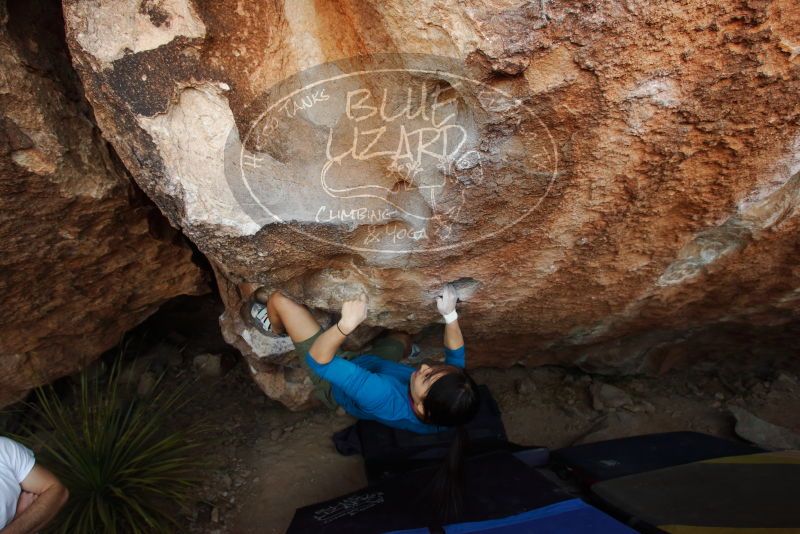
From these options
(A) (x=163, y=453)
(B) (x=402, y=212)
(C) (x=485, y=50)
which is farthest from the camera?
(A) (x=163, y=453)

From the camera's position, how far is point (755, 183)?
61.7 inches

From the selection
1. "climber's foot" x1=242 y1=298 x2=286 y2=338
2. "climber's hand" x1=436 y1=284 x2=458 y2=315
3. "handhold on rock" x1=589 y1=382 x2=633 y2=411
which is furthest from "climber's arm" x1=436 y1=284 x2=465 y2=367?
"handhold on rock" x1=589 y1=382 x2=633 y2=411

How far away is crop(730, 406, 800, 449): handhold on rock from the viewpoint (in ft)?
8.84

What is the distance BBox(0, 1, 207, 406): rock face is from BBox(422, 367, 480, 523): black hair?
123 cm

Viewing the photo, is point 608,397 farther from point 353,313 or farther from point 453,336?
point 353,313

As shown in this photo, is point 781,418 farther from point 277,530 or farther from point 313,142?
point 313,142

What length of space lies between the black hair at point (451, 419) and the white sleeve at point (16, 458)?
1.27 metres

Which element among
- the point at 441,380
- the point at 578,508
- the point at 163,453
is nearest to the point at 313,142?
the point at 441,380

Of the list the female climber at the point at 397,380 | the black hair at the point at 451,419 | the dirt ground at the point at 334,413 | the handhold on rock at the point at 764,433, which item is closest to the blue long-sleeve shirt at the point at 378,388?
the female climber at the point at 397,380

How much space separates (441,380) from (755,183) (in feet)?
3.64

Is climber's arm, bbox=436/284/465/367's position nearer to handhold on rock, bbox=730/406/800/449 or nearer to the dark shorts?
the dark shorts

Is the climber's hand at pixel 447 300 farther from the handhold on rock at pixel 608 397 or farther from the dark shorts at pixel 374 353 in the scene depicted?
the handhold on rock at pixel 608 397

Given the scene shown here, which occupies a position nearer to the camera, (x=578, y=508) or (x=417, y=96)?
(x=417, y=96)

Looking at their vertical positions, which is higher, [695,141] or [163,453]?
[695,141]
